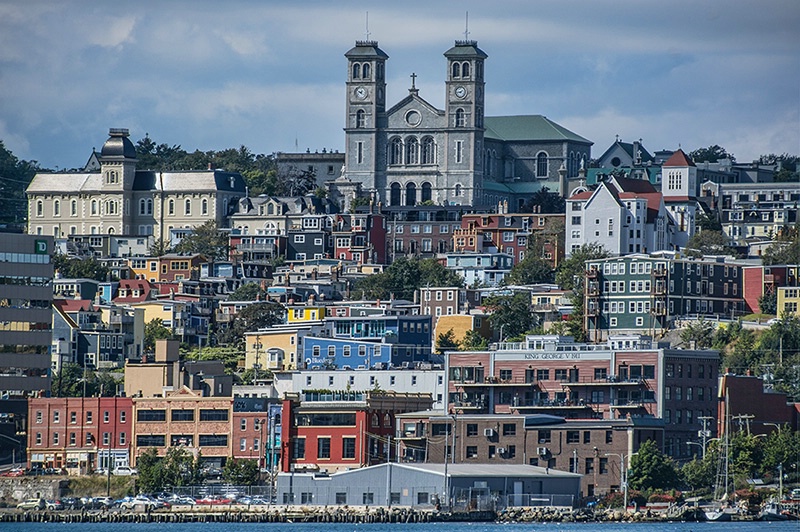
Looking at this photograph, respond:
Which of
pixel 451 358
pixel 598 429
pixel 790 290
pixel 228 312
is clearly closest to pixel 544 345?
pixel 451 358

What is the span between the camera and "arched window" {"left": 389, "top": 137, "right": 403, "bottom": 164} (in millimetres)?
186500

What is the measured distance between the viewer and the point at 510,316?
Result: 446 ft

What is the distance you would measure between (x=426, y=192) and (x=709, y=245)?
3217 cm

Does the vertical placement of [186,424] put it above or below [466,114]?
below

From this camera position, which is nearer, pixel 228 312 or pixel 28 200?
pixel 228 312

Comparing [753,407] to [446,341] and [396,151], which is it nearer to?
[446,341]

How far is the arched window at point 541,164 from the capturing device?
650ft

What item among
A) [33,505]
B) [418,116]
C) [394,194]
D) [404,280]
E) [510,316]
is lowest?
[33,505]

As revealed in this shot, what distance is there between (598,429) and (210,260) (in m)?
74.0

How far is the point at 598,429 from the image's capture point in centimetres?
9906

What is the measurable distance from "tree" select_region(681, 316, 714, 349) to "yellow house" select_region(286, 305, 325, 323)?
77.8ft

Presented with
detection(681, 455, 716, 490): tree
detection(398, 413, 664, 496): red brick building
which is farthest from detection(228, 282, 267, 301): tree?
detection(681, 455, 716, 490): tree

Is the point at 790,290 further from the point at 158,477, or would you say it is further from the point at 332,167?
the point at 332,167

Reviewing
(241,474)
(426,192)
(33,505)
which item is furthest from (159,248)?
(33,505)
